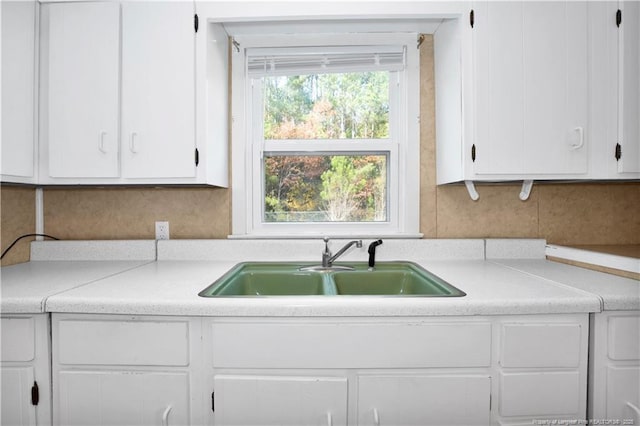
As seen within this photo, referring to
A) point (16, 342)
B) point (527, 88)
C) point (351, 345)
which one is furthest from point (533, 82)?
point (16, 342)

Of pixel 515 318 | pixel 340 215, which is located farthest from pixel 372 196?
pixel 515 318

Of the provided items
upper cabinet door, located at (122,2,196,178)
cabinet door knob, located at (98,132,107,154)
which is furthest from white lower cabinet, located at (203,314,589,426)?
cabinet door knob, located at (98,132,107,154)

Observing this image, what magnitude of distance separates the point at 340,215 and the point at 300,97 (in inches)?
28.2

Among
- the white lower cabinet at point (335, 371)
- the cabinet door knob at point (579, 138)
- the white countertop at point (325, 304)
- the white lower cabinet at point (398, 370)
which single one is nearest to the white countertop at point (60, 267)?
the white countertop at point (325, 304)

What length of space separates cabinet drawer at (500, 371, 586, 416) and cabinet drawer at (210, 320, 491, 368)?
0.11 meters

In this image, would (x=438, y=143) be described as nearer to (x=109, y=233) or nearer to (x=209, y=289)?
(x=209, y=289)

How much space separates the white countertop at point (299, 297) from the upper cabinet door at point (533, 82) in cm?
48

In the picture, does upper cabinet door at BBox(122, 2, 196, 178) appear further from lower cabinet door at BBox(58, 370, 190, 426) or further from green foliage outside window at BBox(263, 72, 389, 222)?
lower cabinet door at BBox(58, 370, 190, 426)

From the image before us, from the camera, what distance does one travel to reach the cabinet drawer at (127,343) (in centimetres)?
102

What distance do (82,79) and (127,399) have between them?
4.41ft

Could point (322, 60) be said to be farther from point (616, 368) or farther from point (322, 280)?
point (616, 368)

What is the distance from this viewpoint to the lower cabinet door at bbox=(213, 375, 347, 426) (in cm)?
100

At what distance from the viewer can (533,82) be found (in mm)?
1412

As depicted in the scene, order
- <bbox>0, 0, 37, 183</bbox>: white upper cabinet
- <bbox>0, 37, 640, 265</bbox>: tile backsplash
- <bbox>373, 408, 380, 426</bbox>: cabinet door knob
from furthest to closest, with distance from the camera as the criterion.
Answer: <bbox>0, 37, 640, 265</bbox>: tile backsplash, <bbox>0, 0, 37, 183</bbox>: white upper cabinet, <bbox>373, 408, 380, 426</bbox>: cabinet door knob
